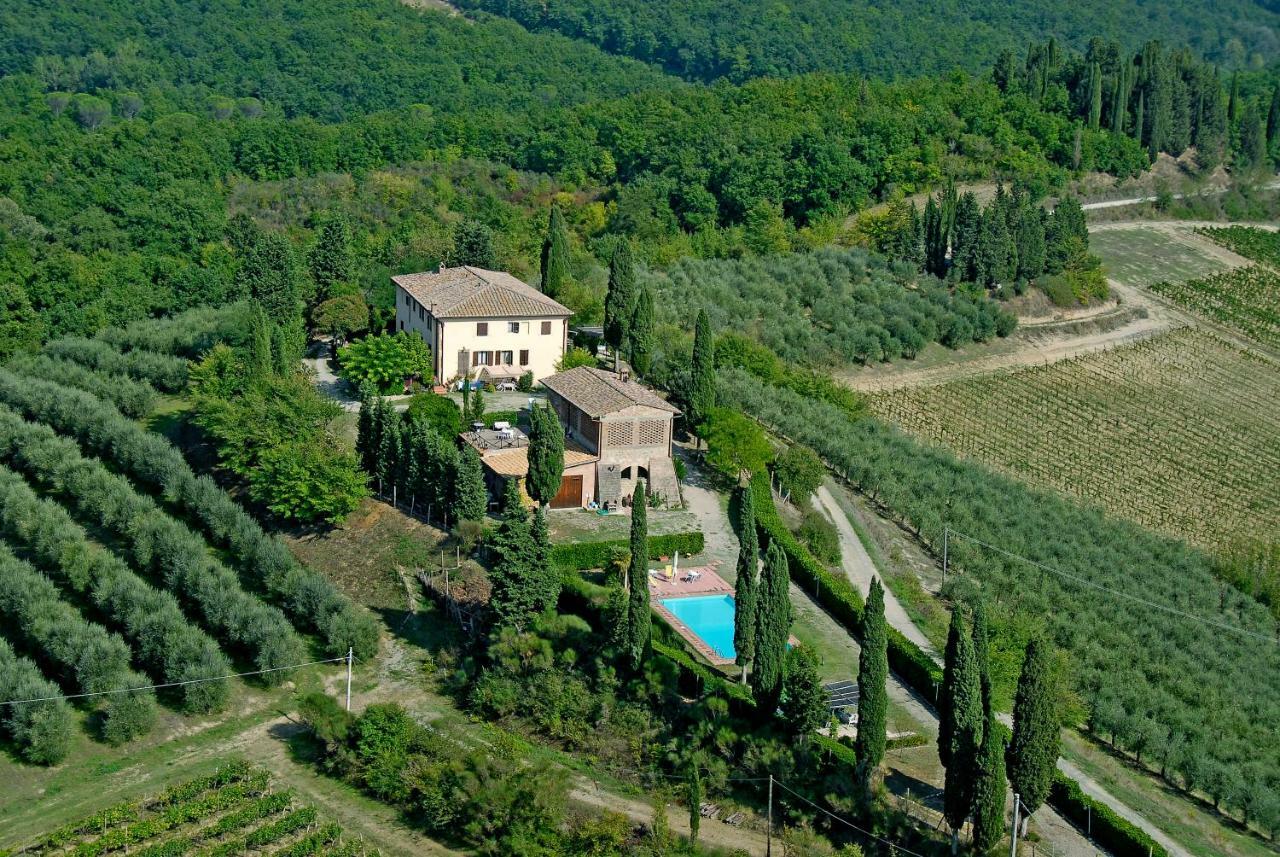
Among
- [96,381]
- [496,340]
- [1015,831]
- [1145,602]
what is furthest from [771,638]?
[96,381]

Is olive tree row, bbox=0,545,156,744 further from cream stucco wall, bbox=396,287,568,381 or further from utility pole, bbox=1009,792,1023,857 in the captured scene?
utility pole, bbox=1009,792,1023,857

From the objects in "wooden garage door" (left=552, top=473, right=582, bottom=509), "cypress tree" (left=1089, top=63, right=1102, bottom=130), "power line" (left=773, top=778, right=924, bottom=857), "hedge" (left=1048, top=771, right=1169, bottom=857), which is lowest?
"power line" (left=773, top=778, right=924, bottom=857)

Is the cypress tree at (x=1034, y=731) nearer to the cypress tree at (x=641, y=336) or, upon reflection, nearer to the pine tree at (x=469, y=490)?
the pine tree at (x=469, y=490)

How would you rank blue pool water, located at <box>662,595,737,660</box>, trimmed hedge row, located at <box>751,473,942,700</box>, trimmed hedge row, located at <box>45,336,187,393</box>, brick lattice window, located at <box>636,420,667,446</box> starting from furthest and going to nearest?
trimmed hedge row, located at <box>45,336,187,393</box> → brick lattice window, located at <box>636,420,667,446</box> → blue pool water, located at <box>662,595,737,660</box> → trimmed hedge row, located at <box>751,473,942,700</box>

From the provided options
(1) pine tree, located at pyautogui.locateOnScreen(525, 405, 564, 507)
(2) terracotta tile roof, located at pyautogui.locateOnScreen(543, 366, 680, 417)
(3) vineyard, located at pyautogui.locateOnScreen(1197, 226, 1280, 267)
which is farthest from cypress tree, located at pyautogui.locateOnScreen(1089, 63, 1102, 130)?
(1) pine tree, located at pyautogui.locateOnScreen(525, 405, 564, 507)

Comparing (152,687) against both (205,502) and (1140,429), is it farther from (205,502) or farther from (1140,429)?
(1140,429)

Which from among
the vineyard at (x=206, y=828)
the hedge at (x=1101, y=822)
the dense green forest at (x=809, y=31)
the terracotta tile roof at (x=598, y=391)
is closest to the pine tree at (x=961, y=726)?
the hedge at (x=1101, y=822)

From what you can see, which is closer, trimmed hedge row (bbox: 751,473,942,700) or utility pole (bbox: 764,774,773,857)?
utility pole (bbox: 764,774,773,857)
